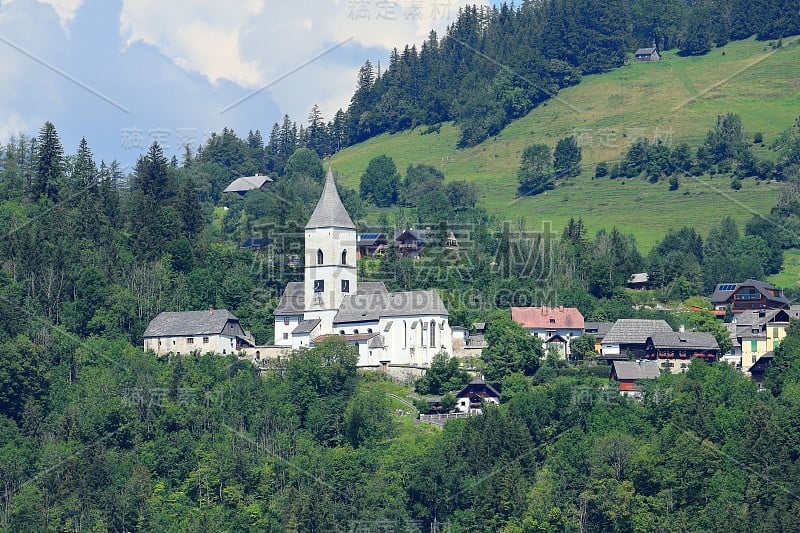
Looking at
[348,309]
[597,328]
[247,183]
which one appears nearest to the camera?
[348,309]

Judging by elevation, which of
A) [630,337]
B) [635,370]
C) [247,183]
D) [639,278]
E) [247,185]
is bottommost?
[635,370]

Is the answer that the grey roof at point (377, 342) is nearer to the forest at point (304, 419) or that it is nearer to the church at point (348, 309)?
the church at point (348, 309)

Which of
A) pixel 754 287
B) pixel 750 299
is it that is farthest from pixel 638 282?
pixel 754 287

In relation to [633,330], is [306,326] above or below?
above

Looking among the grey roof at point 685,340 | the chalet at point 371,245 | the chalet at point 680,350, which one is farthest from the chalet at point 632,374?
the chalet at point 371,245

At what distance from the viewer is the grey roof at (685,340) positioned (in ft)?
286

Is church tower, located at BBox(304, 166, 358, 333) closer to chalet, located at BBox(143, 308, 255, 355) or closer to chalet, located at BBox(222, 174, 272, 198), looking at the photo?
chalet, located at BBox(143, 308, 255, 355)

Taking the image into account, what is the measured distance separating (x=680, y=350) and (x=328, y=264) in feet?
67.8

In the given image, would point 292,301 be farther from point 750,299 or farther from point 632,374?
point 750,299

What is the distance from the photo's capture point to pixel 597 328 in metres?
92.6

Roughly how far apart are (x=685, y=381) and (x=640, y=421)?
Answer: 441cm

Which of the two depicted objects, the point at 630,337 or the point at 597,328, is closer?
the point at 630,337

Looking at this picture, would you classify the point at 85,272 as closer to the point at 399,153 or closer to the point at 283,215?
the point at 283,215

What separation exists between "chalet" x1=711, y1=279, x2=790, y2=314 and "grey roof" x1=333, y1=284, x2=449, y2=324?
2181 cm
